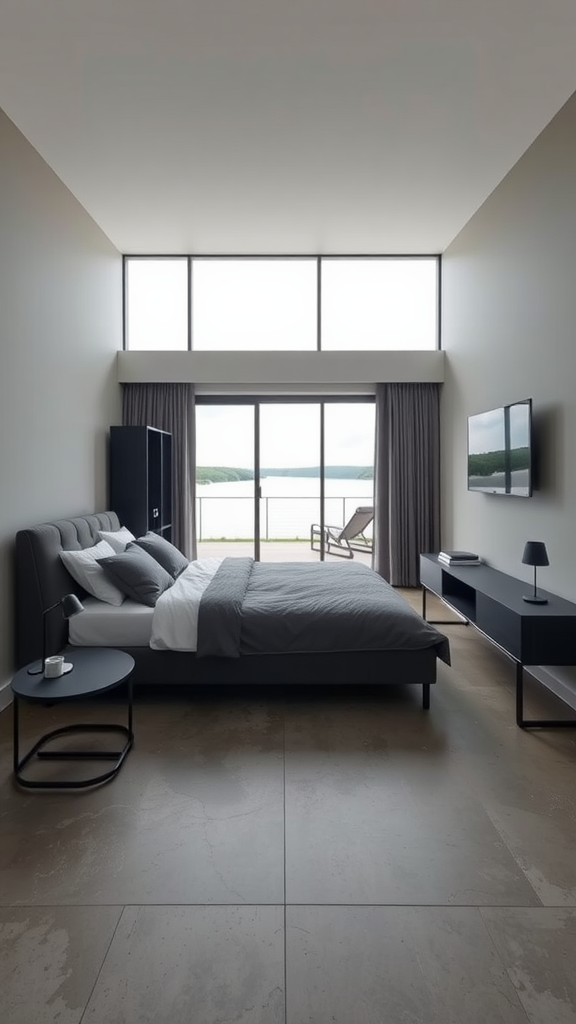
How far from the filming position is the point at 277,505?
20.5 ft

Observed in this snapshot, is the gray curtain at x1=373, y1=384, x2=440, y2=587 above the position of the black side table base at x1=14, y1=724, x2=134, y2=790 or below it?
above

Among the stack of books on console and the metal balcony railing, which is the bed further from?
the metal balcony railing

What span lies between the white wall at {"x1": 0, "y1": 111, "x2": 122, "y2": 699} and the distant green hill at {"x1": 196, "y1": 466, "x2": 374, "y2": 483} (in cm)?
135

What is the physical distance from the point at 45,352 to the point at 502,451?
3261 millimetres

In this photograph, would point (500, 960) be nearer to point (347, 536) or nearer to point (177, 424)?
point (347, 536)

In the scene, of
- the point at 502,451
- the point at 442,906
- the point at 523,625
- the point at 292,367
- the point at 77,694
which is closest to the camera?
the point at 442,906

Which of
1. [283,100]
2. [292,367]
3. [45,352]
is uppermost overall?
[283,100]

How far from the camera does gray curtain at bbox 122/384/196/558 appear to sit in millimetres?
5664

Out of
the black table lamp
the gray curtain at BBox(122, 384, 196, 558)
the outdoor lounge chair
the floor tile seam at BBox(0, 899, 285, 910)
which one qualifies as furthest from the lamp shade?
the gray curtain at BBox(122, 384, 196, 558)

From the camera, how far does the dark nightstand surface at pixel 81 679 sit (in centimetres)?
217

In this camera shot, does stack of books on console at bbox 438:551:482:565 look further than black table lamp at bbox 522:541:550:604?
Yes

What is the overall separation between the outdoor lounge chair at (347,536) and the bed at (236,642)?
292 centimetres

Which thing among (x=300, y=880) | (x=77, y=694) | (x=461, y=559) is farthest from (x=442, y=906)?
(x=461, y=559)

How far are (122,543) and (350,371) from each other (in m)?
3.01
